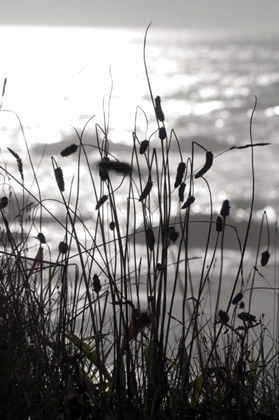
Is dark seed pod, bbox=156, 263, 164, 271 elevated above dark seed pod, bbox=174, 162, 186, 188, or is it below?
below

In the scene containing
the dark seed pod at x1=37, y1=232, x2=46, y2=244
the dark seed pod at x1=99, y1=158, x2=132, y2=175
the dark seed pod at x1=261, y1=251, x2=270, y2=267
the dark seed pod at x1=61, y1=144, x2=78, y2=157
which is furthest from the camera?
the dark seed pod at x1=37, y1=232, x2=46, y2=244

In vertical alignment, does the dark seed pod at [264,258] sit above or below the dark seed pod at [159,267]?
above

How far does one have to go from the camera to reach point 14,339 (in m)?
2.05

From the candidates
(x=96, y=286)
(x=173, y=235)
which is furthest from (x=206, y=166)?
(x=96, y=286)

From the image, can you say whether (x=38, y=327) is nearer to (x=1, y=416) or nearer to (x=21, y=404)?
(x=1, y=416)

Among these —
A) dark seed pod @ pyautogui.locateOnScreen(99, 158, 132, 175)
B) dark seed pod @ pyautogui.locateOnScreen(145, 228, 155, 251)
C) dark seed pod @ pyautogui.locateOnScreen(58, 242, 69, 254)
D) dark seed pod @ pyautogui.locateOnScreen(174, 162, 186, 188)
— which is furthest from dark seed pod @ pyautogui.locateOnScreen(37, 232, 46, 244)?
dark seed pod @ pyautogui.locateOnScreen(99, 158, 132, 175)

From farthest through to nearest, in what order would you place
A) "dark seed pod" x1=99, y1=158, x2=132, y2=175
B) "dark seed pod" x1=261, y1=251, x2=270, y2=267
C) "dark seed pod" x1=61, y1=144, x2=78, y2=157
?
"dark seed pod" x1=261, y1=251, x2=270, y2=267 → "dark seed pod" x1=61, y1=144, x2=78, y2=157 → "dark seed pod" x1=99, y1=158, x2=132, y2=175

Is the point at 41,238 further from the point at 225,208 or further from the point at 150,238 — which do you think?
the point at 225,208

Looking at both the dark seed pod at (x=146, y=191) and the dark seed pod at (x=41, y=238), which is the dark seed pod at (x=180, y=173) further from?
the dark seed pod at (x=41, y=238)

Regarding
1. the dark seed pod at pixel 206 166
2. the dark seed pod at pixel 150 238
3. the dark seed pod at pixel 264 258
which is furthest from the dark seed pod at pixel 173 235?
the dark seed pod at pixel 264 258

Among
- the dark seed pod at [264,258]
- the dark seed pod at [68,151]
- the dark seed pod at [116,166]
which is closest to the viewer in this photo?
the dark seed pod at [116,166]

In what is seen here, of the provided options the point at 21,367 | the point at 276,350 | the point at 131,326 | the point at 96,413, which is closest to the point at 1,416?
the point at 21,367

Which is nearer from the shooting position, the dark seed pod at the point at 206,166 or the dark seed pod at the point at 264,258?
the dark seed pod at the point at 206,166

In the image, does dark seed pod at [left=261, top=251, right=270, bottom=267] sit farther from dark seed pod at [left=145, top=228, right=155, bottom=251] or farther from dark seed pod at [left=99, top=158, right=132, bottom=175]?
dark seed pod at [left=99, top=158, right=132, bottom=175]
